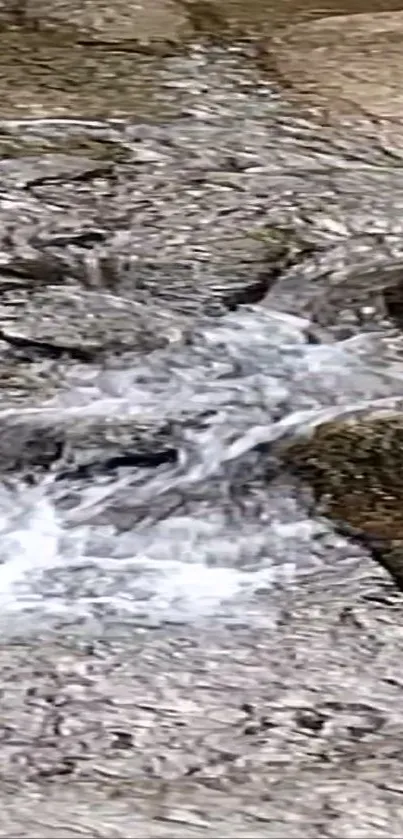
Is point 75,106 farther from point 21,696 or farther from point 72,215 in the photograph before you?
point 21,696

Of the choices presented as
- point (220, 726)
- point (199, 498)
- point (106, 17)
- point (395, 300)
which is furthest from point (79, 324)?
point (106, 17)

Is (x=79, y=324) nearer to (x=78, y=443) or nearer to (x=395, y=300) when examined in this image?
(x=78, y=443)

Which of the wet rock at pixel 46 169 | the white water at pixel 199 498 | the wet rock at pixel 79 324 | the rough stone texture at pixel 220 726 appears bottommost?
the rough stone texture at pixel 220 726

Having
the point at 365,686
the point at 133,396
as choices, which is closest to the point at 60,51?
the point at 133,396

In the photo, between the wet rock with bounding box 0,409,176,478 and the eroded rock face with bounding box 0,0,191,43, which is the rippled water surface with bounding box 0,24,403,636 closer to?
the wet rock with bounding box 0,409,176,478

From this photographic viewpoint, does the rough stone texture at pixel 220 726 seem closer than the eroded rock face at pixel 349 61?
Yes

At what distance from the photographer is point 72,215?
244 centimetres

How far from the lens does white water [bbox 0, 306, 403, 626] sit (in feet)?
6.10

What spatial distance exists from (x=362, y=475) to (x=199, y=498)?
283mm

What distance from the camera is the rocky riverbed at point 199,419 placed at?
5.09ft

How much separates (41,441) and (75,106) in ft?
3.03

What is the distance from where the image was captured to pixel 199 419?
7.08 feet

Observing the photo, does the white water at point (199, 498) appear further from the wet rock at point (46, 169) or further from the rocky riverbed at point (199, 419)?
the wet rock at point (46, 169)

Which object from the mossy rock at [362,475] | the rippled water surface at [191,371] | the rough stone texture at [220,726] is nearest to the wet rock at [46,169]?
the rippled water surface at [191,371]
